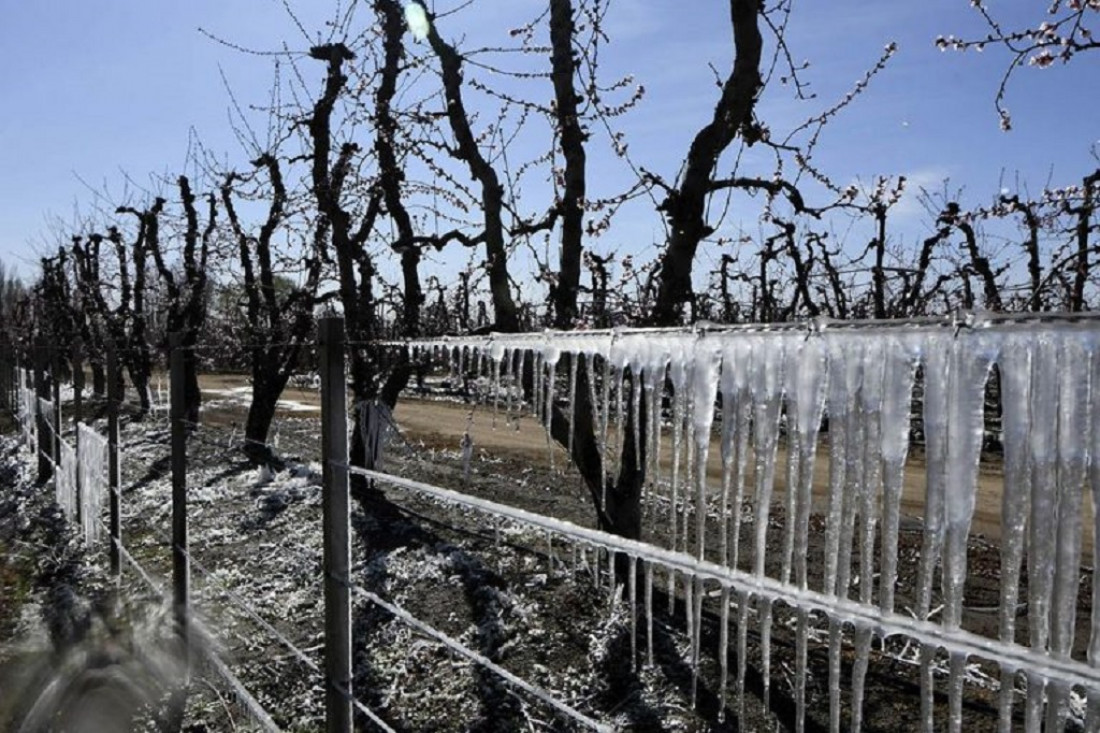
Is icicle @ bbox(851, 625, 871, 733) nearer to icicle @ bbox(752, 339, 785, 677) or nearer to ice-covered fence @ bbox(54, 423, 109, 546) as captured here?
icicle @ bbox(752, 339, 785, 677)

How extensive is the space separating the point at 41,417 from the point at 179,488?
20.7ft

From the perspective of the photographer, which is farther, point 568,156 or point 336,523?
point 568,156

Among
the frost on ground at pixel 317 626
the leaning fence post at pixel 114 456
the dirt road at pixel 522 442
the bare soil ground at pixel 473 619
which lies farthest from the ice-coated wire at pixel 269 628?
the leaning fence post at pixel 114 456

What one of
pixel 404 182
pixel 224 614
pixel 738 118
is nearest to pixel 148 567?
pixel 224 614

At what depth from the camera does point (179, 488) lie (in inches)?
158

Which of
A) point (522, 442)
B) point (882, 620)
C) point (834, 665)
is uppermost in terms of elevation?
point (882, 620)

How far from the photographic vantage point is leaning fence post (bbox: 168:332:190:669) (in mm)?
3949

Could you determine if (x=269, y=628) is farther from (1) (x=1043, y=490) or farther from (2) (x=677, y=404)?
(1) (x=1043, y=490)

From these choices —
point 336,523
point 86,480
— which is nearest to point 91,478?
point 86,480

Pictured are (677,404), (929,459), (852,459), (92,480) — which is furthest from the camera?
(92,480)

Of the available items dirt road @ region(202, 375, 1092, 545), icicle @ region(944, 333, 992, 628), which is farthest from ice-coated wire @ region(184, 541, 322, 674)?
icicle @ region(944, 333, 992, 628)

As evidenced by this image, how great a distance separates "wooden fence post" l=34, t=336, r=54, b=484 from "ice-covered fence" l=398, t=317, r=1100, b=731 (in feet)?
31.1

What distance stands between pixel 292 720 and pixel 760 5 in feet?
13.5

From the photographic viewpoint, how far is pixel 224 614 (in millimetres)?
5051
